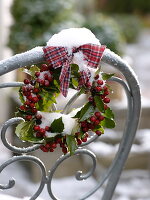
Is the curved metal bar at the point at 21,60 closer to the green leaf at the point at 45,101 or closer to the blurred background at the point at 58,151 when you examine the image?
the green leaf at the point at 45,101

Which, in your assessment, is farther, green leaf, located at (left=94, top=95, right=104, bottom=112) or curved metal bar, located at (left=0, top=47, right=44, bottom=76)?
green leaf, located at (left=94, top=95, right=104, bottom=112)

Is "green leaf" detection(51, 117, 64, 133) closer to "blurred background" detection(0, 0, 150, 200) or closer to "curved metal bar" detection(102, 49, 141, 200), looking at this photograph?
"curved metal bar" detection(102, 49, 141, 200)

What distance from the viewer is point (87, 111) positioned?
107 centimetres

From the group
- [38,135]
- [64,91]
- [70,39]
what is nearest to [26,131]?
[38,135]

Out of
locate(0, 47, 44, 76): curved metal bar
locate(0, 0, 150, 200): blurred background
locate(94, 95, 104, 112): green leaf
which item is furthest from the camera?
locate(0, 0, 150, 200): blurred background

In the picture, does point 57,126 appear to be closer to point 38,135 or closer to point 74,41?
point 38,135

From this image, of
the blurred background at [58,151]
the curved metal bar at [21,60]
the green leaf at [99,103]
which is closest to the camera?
the curved metal bar at [21,60]

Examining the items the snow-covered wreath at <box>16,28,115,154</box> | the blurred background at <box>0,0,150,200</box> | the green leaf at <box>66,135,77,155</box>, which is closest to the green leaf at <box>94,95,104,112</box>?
the snow-covered wreath at <box>16,28,115,154</box>

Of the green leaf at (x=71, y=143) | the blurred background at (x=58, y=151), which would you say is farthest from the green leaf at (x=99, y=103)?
the blurred background at (x=58, y=151)

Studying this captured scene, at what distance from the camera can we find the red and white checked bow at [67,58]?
3.31 feet

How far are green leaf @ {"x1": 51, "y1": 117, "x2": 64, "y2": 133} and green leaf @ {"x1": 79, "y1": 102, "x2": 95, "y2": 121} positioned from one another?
52mm

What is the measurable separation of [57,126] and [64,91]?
0.10 m

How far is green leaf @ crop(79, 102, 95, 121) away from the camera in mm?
1069

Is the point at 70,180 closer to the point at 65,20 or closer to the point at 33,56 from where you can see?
the point at 65,20
